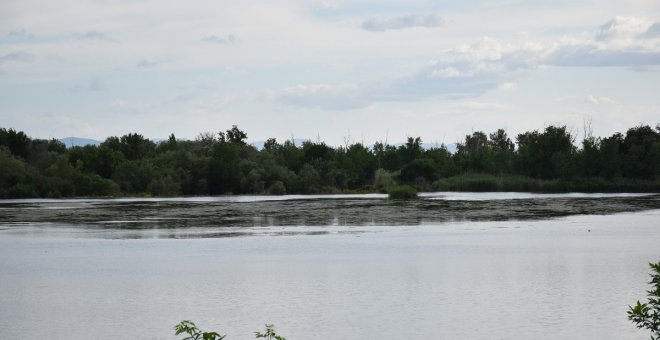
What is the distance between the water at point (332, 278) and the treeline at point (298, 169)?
3362cm

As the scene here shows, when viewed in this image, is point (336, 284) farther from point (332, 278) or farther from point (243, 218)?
point (243, 218)

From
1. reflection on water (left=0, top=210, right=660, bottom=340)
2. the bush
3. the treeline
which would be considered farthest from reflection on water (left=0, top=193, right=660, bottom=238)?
the treeline

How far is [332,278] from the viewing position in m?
20.4

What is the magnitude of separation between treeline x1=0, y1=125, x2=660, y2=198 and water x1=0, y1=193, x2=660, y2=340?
33.6m

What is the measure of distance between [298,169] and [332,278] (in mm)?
69972

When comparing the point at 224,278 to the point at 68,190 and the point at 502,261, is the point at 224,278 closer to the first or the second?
the point at 502,261

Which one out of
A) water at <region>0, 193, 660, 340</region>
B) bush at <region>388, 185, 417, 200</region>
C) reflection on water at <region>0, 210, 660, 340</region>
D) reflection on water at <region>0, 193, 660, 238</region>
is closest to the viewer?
reflection on water at <region>0, 210, 660, 340</region>

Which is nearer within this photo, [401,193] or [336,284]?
[336,284]

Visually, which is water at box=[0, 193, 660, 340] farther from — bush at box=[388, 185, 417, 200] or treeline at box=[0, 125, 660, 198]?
treeline at box=[0, 125, 660, 198]

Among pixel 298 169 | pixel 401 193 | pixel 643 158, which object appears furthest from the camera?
pixel 298 169

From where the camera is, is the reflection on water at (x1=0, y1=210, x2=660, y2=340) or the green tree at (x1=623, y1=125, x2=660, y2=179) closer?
the reflection on water at (x1=0, y1=210, x2=660, y2=340)

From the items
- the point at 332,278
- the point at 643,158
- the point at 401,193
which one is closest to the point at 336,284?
the point at 332,278

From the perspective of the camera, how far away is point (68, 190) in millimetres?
70438

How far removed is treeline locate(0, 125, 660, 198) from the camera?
235 feet
